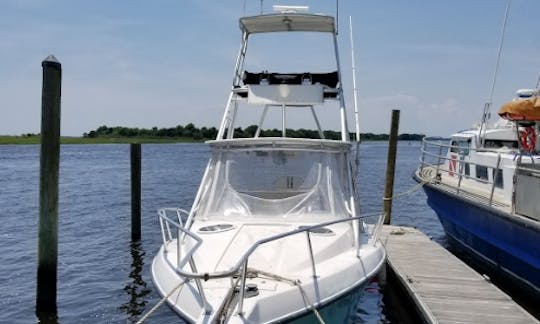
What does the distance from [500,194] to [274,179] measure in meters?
6.01

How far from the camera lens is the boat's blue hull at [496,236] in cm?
915

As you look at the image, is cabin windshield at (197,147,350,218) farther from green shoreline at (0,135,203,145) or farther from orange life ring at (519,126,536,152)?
green shoreline at (0,135,203,145)

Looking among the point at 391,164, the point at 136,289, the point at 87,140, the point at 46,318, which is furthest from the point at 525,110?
the point at 87,140

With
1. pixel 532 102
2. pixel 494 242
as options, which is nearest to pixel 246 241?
pixel 494 242

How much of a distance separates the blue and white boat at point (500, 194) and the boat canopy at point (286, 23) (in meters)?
4.39

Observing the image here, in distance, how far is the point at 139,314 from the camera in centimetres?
1029

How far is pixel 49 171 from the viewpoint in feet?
29.8

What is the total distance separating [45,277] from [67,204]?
14465 millimetres

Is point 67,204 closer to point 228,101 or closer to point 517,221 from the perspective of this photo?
point 228,101

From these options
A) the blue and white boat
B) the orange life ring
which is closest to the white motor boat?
the blue and white boat

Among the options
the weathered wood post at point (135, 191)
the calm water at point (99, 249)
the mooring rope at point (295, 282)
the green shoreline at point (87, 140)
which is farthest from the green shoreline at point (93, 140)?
the mooring rope at point (295, 282)

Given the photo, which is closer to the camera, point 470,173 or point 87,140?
point 470,173

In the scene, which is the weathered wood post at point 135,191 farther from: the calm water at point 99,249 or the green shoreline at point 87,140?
the green shoreline at point 87,140

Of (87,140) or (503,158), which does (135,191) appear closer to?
(503,158)
